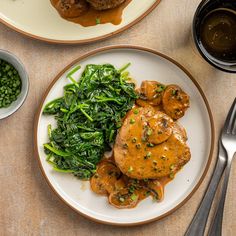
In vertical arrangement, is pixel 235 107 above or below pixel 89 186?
above

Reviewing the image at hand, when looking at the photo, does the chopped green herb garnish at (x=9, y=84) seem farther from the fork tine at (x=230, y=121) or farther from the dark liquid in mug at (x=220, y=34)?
the fork tine at (x=230, y=121)

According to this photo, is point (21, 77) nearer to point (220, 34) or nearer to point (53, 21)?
point (53, 21)

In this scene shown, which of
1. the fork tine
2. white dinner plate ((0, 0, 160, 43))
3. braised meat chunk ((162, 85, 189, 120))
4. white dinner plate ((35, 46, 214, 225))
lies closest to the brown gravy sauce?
white dinner plate ((0, 0, 160, 43))

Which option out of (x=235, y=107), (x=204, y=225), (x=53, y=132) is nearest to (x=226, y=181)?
(x=204, y=225)

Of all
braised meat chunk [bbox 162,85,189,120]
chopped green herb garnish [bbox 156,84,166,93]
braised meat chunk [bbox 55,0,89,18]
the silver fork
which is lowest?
the silver fork

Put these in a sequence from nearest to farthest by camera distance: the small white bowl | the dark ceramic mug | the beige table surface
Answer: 1. the dark ceramic mug
2. the small white bowl
3. the beige table surface

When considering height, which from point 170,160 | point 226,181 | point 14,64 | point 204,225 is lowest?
point 204,225

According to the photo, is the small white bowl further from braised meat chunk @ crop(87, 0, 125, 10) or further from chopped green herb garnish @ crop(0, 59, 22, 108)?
braised meat chunk @ crop(87, 0, 125, 10)

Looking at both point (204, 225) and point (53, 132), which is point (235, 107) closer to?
point (204, 225)
